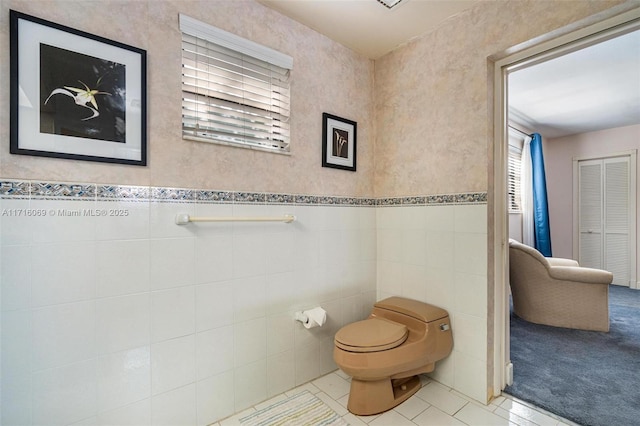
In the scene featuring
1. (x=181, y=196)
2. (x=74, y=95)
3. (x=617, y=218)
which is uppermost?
(x=74, y=95)

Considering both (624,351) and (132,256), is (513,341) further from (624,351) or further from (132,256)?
(132,256)

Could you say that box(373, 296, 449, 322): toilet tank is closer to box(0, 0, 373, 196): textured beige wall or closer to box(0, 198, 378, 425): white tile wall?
box(0, 198, 378, 425): white tile wall

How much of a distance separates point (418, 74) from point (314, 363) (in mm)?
2085

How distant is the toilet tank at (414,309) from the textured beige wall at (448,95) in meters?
0.75

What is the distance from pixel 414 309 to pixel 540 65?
7.94ft

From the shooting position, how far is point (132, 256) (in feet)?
4.39

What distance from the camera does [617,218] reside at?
4242 millimetres

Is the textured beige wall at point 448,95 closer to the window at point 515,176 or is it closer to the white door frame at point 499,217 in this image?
the white door frame at point 499,217

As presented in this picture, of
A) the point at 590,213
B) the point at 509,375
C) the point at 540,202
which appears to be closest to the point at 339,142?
the point at 509,375

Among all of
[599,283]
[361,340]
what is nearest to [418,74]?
[361,340]

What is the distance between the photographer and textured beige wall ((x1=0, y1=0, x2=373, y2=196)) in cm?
120

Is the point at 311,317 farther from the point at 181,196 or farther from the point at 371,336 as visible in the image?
the point at 181,196

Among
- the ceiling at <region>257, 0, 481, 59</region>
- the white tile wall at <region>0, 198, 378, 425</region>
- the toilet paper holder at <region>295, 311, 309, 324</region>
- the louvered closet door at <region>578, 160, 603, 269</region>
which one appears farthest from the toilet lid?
the louvered closet door at <region>578, 160, 603, 269</region>

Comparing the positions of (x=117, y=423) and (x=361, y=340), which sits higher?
(x=361, y=340)
